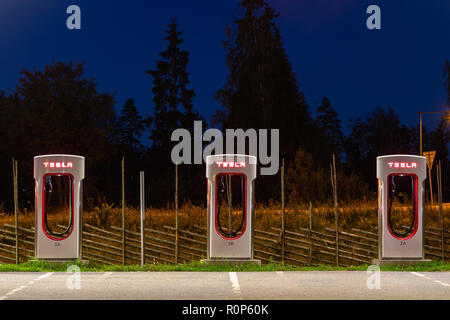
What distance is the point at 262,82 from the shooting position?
41.0 metres

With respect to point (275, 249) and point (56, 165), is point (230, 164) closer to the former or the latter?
point (56, 165)

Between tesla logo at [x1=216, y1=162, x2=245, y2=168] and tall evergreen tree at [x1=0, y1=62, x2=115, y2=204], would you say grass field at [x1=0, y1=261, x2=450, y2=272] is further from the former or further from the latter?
tall evergreen tree at [x1=0, y1=62, x2=115, y2=204]

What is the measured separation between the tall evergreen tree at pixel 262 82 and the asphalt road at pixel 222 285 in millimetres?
27834

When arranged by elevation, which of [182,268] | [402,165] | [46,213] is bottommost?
[182,268]

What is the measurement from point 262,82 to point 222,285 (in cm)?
3058

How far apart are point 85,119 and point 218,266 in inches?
1436

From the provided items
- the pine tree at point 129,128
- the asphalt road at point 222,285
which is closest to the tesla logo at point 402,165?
the asphalt road at point 222,285

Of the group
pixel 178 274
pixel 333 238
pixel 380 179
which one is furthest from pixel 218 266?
pixel 333 238

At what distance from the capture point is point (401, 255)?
14930 mm

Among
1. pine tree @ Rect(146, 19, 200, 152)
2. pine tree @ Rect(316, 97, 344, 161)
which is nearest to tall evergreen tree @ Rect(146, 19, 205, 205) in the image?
pine tree @ Rect(146, 19, 200, 152)

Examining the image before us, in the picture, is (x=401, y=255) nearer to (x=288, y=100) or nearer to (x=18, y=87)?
(x=288, y=100)

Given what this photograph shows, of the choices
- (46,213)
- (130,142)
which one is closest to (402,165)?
(46,213)

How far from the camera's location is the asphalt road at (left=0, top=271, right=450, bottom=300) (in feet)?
31.8

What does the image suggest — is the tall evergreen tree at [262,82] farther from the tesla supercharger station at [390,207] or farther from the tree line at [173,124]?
the tesla supercharger station at [390,207]
